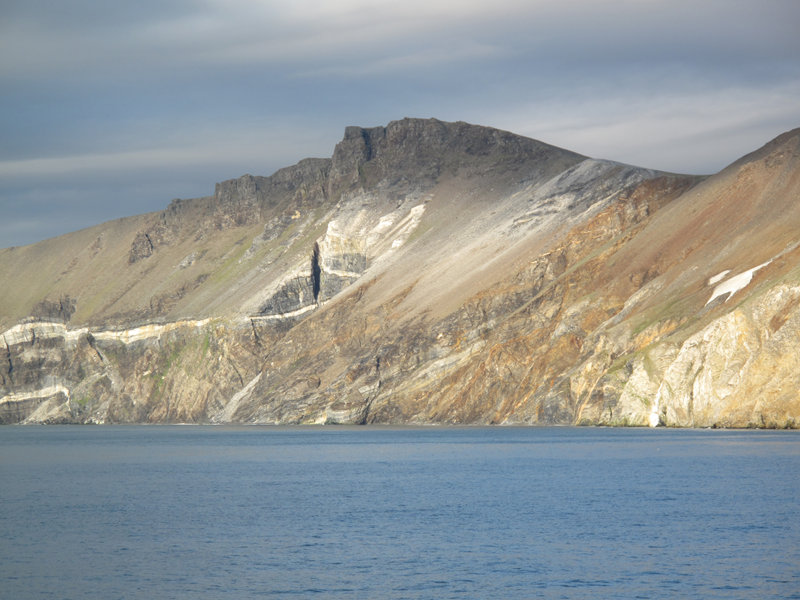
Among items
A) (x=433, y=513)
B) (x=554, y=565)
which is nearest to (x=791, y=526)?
(x=554, y=565)

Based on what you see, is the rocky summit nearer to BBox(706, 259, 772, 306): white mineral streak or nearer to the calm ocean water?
BBox(706, 259, 772, 306): white mineral streak

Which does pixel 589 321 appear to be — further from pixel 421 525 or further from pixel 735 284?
pixel 421 525

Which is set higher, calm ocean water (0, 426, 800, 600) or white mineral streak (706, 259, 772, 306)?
white mineral streak (706, 259, 772, 306)

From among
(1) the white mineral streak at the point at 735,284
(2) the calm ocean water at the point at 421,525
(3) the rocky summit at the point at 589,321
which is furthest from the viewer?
(1) the white mineral streak at the point at 735,284

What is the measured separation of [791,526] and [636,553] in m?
9.19

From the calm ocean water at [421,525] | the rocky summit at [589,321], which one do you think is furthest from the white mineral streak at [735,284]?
the calm ocean water at [421,525]

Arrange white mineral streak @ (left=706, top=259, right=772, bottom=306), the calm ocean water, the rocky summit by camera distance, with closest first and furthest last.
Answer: the calm ocean water < the rocky summit < white mineral streak @ (left=706, top=259, right=772, bottom=306)

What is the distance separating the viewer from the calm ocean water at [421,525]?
38.2 meters

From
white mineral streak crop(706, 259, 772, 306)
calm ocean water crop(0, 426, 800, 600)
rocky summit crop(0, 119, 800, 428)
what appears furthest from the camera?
white mineral streak crop(706, 259, 772, 306)

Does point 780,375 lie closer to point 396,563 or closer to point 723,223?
point 723,223

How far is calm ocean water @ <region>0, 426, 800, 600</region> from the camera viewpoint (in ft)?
125

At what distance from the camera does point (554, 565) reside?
135 feet

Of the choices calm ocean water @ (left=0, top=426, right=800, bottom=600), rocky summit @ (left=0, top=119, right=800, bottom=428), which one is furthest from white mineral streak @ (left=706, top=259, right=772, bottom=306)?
calm ocean water @ (left=0, top=426, right=800, bottom=600)

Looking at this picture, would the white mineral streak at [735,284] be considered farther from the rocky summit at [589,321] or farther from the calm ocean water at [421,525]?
the calm ocean water at [421,525]
